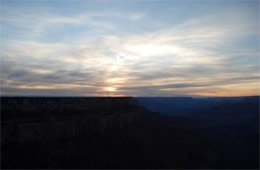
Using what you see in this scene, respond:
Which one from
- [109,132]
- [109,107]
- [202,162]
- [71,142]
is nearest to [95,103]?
[109,107]

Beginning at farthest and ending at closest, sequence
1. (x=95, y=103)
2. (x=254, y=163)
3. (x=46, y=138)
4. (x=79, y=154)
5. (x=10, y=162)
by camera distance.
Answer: (x=95, y=103) → (x=46, y=138) → (x=79, y=154) → (x=254, y=163) → (x=10, y=162)

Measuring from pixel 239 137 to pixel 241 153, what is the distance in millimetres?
6050

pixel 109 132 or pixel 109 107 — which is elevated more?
pixel 109 107

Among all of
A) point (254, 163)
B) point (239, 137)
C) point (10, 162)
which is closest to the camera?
point (10, 162)

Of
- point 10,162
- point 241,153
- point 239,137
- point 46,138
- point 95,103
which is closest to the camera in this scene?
point 10,162

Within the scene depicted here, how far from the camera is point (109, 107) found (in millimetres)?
29703

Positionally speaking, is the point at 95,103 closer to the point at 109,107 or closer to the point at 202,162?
the point at 109,107

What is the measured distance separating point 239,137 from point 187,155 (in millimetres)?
9489

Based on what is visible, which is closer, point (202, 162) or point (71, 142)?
point (202, 162)

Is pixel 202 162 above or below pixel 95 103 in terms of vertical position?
below

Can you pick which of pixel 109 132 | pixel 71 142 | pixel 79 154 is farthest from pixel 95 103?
pixel 79 154

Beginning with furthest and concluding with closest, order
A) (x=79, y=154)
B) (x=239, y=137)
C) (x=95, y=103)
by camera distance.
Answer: (x=95, y=103) → (x=239, y=137) → (x=79, y=154)

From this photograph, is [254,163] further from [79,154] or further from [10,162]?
[10,162]

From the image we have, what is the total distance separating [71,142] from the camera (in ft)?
50.8
